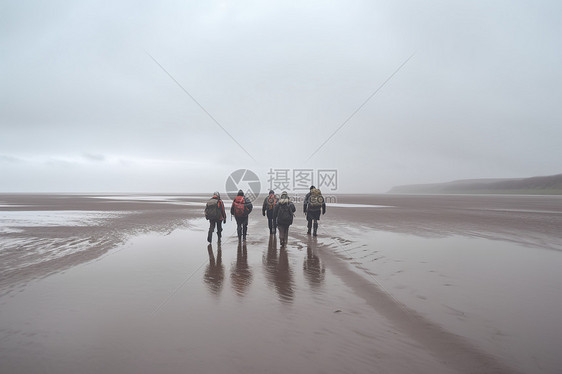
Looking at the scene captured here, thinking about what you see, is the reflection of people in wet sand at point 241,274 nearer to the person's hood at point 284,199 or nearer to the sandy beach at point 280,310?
the sandy beach at point 280,310

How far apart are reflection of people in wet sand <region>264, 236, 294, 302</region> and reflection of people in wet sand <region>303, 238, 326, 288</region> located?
486 millimetres

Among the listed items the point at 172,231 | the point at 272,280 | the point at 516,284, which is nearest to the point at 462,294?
the point at 516,284

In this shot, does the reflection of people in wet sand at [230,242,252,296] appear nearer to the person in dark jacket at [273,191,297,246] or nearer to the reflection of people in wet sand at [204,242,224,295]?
the reflection of people in wet sand at [204,242,224,295]

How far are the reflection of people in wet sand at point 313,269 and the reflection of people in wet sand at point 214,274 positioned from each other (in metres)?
2.14

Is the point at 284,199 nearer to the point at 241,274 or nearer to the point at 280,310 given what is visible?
the point at 241,274

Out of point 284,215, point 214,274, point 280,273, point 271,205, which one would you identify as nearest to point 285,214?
point 284,215

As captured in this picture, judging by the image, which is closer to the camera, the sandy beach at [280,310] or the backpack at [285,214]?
the sandy beach at [280,310]

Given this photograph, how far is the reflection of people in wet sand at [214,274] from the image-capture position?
6369 mm

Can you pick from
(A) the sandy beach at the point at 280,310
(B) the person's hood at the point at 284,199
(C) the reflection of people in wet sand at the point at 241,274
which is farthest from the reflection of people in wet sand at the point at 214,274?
(B) the person's hood at the point at 284,199

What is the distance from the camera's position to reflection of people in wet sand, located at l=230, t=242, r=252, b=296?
6327 millimetres

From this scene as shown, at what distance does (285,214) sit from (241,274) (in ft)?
13.6

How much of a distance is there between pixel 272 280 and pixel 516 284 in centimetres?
565

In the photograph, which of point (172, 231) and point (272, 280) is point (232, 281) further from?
point (172, 231)

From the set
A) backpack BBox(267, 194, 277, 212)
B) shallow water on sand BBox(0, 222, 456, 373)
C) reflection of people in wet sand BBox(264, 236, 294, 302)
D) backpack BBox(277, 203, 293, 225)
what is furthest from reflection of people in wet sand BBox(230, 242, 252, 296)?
backpack BBox(267, 194, 277, 212)
